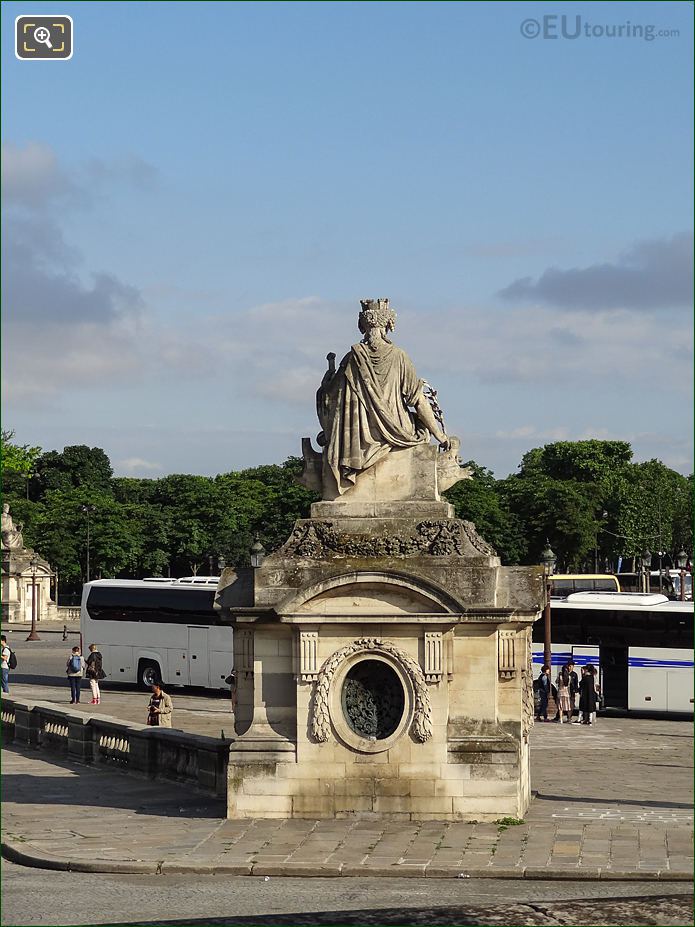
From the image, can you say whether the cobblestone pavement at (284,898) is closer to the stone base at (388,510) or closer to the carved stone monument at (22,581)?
the stone base at (388,510)

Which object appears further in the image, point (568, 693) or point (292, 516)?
point (292, 516)

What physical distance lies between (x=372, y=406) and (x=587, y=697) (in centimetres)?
1895

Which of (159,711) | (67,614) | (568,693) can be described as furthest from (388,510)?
(67,614)

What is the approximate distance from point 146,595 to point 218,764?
2388 cm

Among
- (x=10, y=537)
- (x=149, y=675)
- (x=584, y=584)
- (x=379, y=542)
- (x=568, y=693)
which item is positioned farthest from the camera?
(x=10, y=537)

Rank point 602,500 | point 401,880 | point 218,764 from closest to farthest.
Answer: point 401,880 → point 218,764 → point 602,500

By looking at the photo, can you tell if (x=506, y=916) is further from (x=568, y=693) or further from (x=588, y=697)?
(x=568, y=693)

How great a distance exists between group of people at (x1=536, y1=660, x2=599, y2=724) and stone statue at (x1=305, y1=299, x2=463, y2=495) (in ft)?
58.9

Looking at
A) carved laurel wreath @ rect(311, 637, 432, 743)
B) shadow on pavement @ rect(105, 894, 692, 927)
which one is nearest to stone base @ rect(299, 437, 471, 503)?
carved laurel wreath @ rect(311, 637, 432, 743)

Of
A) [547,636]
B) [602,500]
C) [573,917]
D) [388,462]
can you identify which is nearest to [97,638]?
[547,636]

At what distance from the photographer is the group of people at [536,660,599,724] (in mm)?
39656

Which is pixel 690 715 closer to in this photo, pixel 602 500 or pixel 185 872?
pixel 185 872

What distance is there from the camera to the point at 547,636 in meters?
40.5

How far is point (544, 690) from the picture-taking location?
4047 cm
